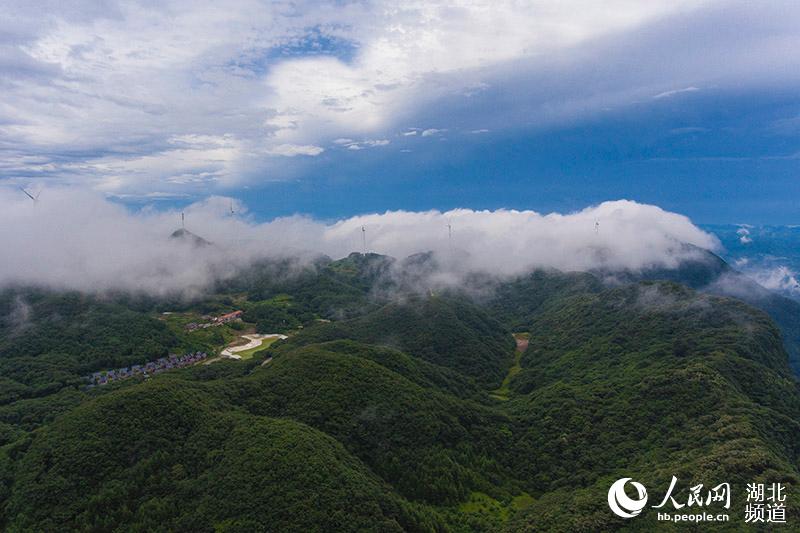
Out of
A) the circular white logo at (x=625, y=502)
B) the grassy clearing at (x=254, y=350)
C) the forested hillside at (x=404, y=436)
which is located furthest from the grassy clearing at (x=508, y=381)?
the grassy clearing at (x=254, y=350)

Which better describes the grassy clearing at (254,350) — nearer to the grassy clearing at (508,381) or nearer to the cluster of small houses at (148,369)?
the cluster of small houses at (148,369)

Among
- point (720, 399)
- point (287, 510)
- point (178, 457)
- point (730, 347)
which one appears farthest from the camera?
point (730, 347)

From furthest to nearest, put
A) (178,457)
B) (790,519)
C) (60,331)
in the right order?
(60,331) → (178,457) → (790,519)

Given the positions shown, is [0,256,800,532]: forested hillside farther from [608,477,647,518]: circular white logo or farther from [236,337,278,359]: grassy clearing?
[236,337,278,359]: grassy clearing

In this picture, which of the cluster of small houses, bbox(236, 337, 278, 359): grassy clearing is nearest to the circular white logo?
bbox(236, 337, 278, 359): grassy clearing

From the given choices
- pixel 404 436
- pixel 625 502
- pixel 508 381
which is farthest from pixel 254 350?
pixel 625 502

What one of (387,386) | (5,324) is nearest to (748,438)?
(387,386)

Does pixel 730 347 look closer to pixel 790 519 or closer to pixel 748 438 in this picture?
pixel 748 438
